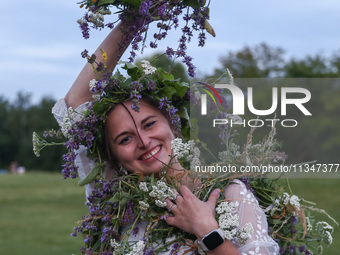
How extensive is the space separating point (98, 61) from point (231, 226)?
137cm

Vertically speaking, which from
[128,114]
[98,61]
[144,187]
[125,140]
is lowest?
[144,187]

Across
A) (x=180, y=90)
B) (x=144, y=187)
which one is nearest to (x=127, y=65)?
(x=180, y=90)

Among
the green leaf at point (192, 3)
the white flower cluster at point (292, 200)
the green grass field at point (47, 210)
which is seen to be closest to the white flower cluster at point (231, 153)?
the white flower cluster at point (292, 200)

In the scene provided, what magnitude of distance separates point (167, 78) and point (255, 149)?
2.31 feet

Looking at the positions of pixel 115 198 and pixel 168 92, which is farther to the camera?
→ pixel 168 92

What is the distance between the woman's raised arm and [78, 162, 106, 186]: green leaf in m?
0.44

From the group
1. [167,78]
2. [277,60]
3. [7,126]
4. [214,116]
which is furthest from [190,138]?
[7,126]

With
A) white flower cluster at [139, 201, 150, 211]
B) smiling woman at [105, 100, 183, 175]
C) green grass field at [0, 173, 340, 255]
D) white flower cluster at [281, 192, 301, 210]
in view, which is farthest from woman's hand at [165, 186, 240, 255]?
green grass field at [0, 173, 340, 255]

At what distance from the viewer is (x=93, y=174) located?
344cm

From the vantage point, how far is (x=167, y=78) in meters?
3.45

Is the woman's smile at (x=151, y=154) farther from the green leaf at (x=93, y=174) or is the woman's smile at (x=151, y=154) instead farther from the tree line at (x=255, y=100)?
the tree line at (x=255, y=100)

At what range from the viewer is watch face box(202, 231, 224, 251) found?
2.86m

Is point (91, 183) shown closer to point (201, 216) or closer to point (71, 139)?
point (71, 139)

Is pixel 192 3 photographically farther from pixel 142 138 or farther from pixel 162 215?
pixel 162 215
